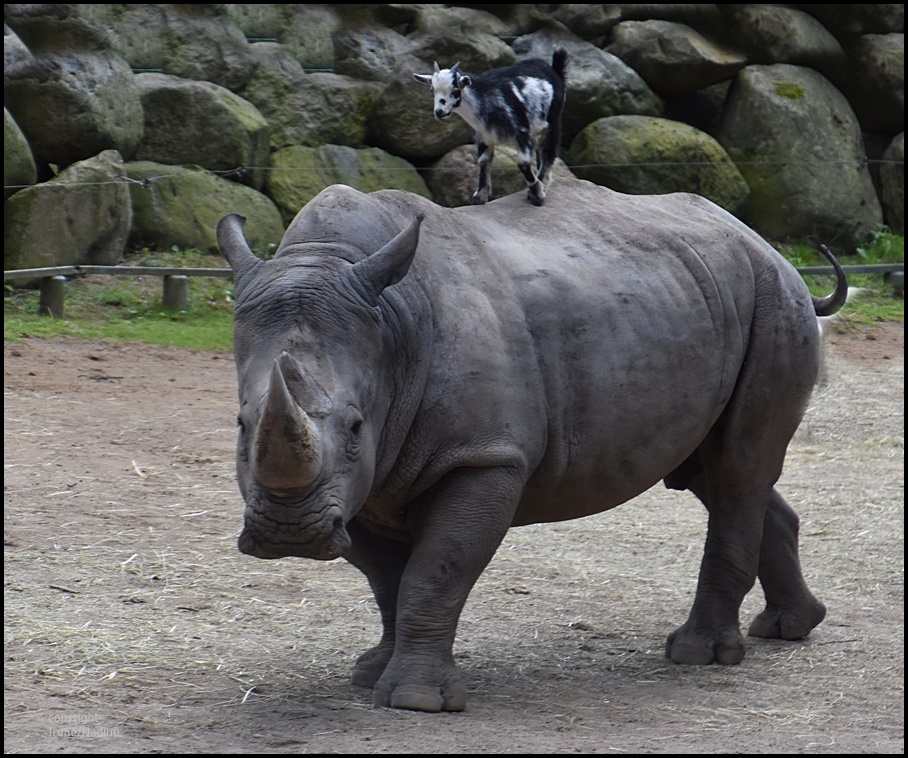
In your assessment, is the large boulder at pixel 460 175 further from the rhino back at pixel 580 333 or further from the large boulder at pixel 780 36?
the rhino back at pixel 580 333

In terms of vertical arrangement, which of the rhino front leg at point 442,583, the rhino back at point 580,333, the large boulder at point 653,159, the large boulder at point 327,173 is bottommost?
the large boulder at point 327,173

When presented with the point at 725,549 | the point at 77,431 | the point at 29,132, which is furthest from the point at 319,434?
the point at 29,132

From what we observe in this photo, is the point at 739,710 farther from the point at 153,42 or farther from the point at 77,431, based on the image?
the point at 153,42

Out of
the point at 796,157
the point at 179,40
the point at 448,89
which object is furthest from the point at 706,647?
the point at 796,157

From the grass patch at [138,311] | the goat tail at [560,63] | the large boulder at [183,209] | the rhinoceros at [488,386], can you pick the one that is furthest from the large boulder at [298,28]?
the rhinoceros at [488,386]

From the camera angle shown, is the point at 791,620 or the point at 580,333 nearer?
the point at 580,333

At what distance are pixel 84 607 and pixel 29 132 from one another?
9.24 m

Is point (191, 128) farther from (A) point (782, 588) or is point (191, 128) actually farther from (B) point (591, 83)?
(A) point (782, 588)

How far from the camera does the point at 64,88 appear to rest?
44.8 ft

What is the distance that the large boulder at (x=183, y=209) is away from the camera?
1416 cm

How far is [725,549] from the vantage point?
5336 millimetres

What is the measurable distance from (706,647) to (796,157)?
42.1 feet

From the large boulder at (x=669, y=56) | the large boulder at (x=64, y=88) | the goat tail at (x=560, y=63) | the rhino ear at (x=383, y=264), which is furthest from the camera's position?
the large boulder at (x=669, y=56)

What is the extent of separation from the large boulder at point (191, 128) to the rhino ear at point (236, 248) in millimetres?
10351
